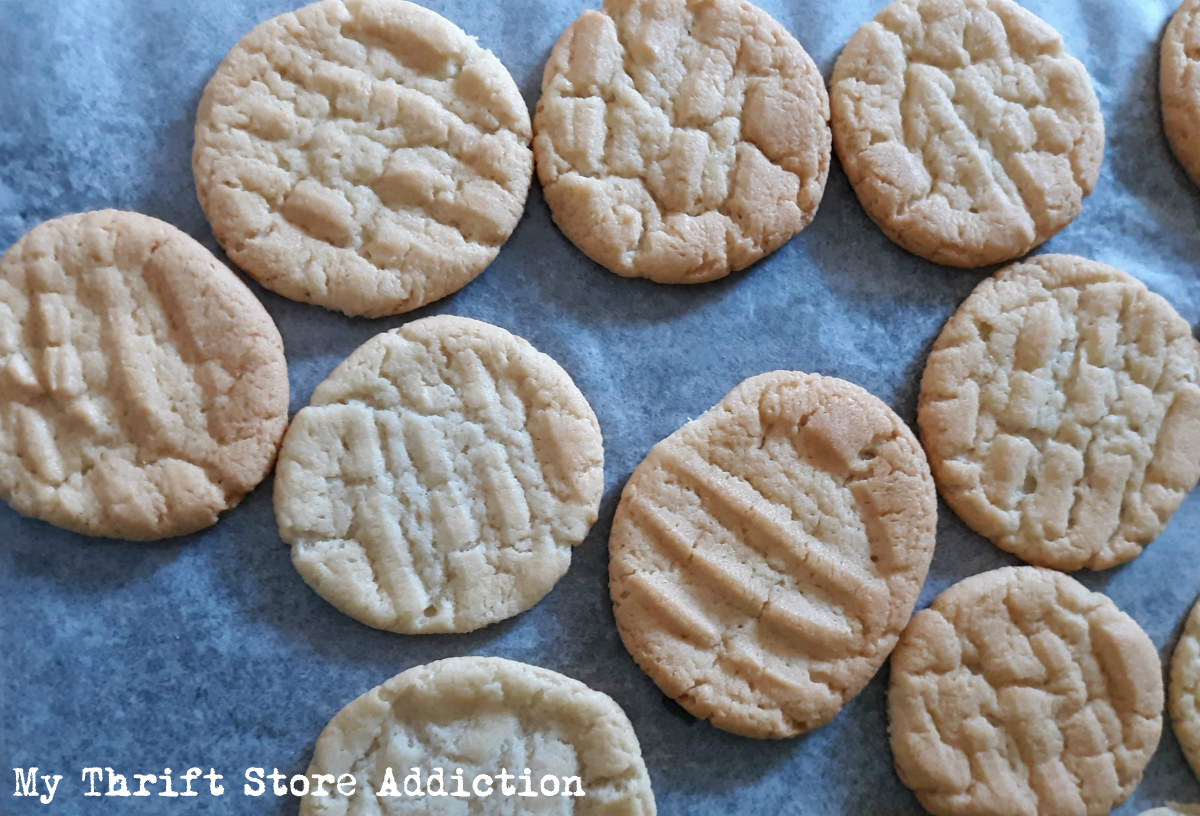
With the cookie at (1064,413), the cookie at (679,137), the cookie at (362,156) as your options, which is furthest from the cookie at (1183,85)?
the cookie at (362,156)

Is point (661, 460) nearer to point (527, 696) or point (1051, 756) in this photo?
point (527, 696)

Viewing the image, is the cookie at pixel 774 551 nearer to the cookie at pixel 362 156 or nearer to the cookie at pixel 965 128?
the cookie at pixel 965 128

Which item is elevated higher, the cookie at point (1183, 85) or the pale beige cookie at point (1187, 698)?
the cookie at point (1183, 85)

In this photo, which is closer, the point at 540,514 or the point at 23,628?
the point at 23,628

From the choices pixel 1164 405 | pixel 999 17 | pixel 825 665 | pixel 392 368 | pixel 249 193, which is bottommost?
pixel 825 665

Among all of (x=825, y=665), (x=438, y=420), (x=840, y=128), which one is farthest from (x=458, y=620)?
(x=840, y=128)

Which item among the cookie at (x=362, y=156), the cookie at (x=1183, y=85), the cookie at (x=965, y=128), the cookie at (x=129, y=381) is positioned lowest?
the cookie at (x=129, y=381)

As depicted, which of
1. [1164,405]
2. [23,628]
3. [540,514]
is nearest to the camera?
[23,628]
